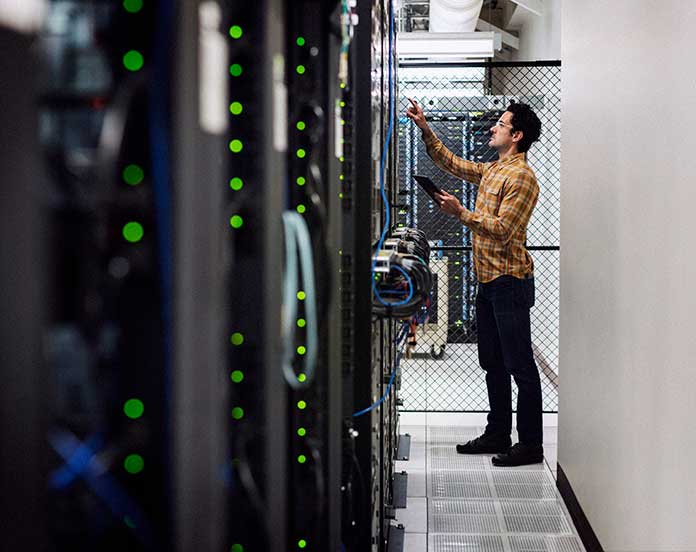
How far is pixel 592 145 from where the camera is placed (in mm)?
3139

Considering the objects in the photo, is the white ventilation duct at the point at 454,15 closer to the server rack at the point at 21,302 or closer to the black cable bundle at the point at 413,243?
the black cable bundle at the point at 413,243

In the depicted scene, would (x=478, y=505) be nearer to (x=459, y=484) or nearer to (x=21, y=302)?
(x=459, y=484)

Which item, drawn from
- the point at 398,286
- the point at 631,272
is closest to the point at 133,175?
the point at 398,286

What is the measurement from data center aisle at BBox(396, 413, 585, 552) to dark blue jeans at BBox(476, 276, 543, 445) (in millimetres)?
245

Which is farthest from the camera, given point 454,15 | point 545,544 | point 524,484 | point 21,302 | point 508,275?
point 454,15

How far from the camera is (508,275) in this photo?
4.03m

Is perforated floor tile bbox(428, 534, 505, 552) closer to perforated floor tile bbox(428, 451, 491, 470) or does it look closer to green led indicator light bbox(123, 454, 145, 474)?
perforated floor tile bbox(428, 451, 491, 470)

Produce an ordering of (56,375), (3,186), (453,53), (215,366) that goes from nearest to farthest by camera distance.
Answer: (3,186)
(56,375)
(215,366)
(453,53)

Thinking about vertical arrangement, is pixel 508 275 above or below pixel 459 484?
above

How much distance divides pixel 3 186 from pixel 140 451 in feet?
1.00

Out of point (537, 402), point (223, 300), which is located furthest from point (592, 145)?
point (223, 300)

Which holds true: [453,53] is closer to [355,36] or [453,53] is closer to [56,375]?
[355,36]

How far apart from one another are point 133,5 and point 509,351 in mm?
3602

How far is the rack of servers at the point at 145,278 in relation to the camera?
1.51ft
